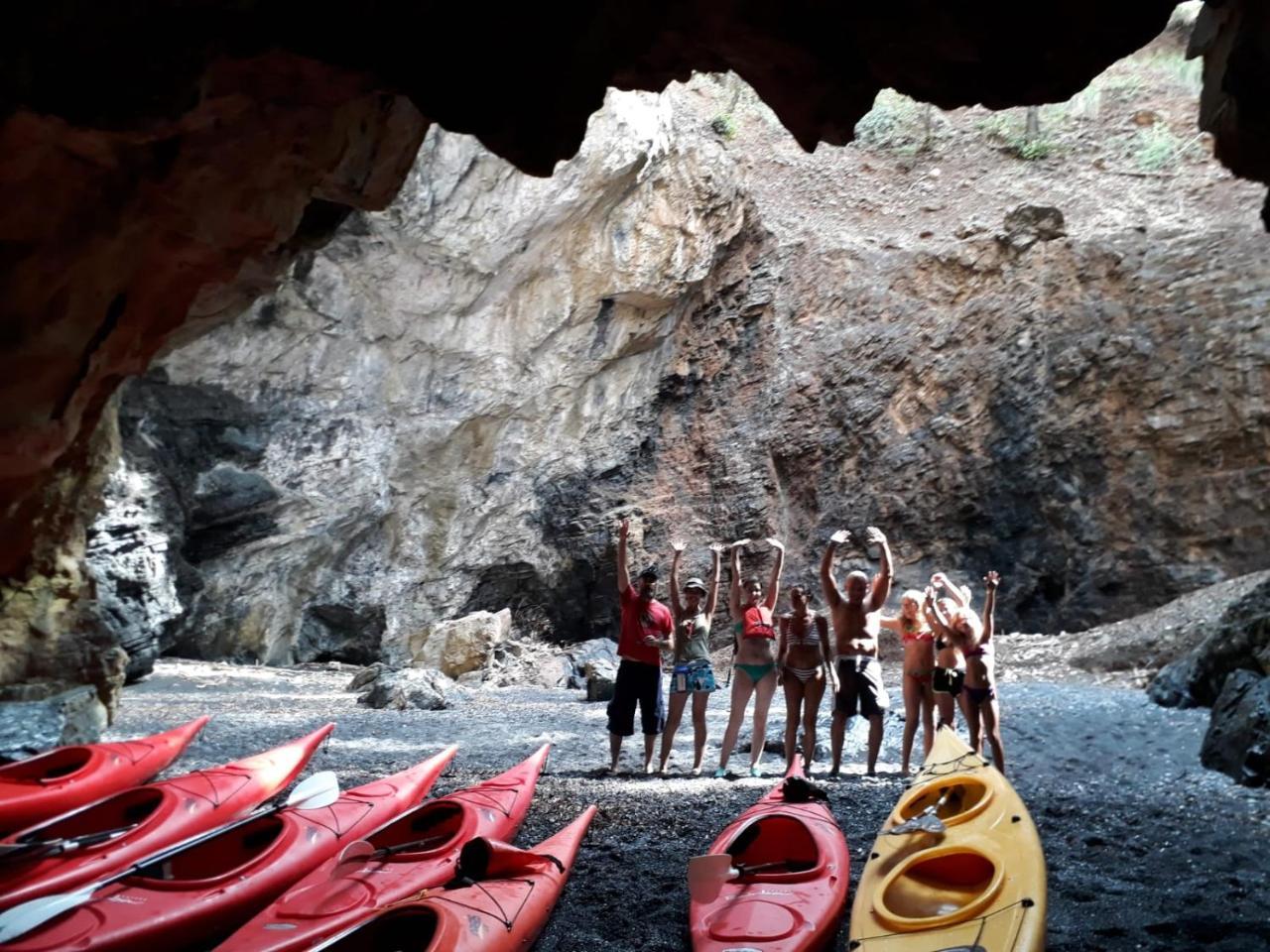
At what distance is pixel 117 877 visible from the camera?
3641mm

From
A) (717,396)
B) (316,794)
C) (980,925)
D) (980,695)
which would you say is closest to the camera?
(980,925)

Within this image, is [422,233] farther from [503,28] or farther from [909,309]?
[503,28]

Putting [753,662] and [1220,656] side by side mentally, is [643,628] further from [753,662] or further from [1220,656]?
[1220,656]

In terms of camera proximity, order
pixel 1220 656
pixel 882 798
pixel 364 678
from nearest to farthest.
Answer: pixel 882 798, pixel 1220 656, pixel 364 678

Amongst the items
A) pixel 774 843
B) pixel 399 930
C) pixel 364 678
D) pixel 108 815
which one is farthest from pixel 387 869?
pixel 364 678

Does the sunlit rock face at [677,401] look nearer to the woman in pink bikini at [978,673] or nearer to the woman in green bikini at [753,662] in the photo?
the woman in pink bikini at [978,673]

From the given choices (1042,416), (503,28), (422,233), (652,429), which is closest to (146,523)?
(422,233)

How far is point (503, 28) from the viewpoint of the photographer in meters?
3.34

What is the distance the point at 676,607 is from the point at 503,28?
371cm

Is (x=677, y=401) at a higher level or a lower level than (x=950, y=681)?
higher

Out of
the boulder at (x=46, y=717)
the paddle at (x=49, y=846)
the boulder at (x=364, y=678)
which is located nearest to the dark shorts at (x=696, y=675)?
the paddle at (x=49, y=846)

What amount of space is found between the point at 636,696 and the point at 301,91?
391 cm

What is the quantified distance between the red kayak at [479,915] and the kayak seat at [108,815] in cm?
205

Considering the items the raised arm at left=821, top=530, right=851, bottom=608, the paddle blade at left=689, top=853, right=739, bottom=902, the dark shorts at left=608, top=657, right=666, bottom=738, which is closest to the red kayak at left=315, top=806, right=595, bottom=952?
the paddle blade at left=689, top=853, right=739, bottom=902
